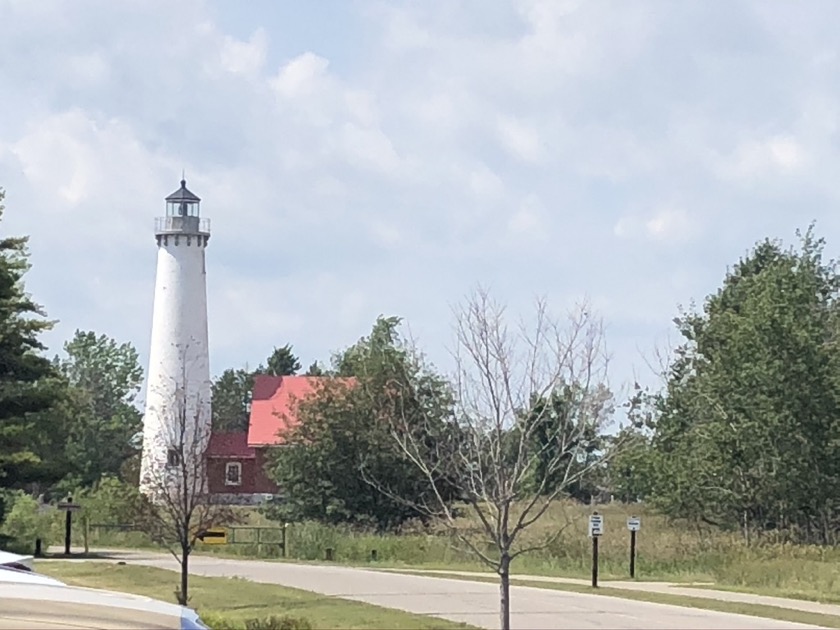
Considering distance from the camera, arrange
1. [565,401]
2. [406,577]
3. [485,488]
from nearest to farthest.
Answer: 1. [485,488]
2. [565,401]
3. [406,577]

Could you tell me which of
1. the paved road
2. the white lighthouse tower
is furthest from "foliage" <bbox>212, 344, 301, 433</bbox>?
the paved road

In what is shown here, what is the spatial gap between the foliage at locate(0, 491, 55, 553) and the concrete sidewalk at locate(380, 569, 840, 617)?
41.9 ft

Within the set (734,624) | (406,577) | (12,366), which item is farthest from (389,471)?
(734,624)

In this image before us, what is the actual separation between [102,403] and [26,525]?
62.2m

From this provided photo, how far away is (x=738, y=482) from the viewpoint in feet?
144

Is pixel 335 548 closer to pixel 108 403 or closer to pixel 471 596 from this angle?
pixel 471 596

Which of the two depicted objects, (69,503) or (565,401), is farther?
(69,503)

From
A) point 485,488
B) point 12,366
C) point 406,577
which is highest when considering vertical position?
point 12,366

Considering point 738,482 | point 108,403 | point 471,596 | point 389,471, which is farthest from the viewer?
point 108,403

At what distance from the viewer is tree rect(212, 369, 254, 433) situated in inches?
4163

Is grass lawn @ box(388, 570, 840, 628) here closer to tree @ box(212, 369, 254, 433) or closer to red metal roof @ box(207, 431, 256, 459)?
red metal roof @ box(207, 431, 256, 459)

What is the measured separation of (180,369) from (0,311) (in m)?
16.9

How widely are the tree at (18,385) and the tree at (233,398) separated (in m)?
63.1

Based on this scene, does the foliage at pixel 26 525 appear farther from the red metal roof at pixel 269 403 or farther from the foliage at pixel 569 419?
the red metal roof at pixel 269 403
